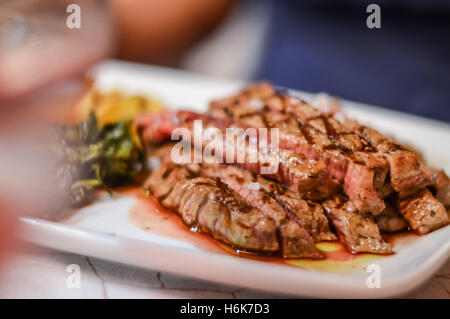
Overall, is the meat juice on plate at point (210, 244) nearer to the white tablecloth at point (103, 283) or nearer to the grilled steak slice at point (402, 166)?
the white tablecloth at point (103, 283)

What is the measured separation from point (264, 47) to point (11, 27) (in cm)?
518

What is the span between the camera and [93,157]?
317 centimetres

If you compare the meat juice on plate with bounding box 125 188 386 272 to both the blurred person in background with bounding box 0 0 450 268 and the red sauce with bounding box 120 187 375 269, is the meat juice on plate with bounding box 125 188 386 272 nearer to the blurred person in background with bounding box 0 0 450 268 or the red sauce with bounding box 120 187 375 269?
the red sauce with bounding box 120 187 375 269

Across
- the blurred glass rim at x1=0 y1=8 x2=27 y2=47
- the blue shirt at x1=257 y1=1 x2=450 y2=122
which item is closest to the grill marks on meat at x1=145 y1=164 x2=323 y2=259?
the blurred glass rim at x1=0 y1=8 x2=27 y2=47

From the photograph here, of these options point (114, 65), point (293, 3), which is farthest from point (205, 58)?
point (114, 65)

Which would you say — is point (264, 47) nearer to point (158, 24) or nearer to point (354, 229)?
point (158, 24)

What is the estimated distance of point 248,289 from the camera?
2299 mm

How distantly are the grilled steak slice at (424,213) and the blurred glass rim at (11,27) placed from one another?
2.41 metres

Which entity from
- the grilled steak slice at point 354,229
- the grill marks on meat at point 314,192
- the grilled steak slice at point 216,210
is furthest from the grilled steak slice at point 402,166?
the grilled steak slice at point 216,210

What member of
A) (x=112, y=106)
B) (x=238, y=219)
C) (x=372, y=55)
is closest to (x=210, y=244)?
(x=238, y=219)

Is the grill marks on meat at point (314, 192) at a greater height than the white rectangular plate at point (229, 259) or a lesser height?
greater

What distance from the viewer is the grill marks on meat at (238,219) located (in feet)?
7.89

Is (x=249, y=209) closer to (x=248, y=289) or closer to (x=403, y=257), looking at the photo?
(x=248, y=289)

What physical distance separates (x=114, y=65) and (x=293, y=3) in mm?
2717
